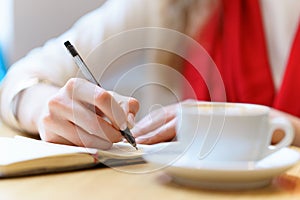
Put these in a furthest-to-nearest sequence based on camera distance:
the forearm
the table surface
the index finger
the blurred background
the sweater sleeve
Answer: the blurred background
the sweater sleeve
the forearm
the index finger
the table surface

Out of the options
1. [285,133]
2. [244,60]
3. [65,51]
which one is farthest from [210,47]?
[285,133]

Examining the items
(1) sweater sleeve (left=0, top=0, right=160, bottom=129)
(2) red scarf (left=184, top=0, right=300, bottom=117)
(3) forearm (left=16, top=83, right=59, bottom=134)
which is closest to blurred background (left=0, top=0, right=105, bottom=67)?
(1) sweater sleeve (left=0, top=0, right=160, bottom=129)

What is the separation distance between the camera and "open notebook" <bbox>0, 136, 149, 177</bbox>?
63cm

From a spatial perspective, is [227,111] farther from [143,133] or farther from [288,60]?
[288,60]

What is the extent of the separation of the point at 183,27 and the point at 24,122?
57 cm

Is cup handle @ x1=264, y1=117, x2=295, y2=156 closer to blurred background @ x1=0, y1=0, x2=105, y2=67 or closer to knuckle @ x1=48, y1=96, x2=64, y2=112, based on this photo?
knuckle @ x1=48, y1=96, x2=64, y2=112

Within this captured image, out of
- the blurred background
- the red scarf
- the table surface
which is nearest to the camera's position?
the table surface

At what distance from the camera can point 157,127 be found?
876 millimetres

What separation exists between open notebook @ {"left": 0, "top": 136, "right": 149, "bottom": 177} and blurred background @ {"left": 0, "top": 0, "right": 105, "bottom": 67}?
3.62 feet

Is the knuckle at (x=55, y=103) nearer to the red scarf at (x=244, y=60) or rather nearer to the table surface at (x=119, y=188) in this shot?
the table surface at (x=119, y=188)

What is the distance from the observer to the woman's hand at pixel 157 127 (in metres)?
0.81

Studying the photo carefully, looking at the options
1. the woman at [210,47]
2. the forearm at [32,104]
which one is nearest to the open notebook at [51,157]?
the forearm at [32,104]

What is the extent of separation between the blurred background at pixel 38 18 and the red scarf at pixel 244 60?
22.7 inches

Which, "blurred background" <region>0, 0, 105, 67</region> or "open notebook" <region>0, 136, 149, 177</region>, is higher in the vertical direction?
"blurred background" <region>0, 0, 105, 67</region>
